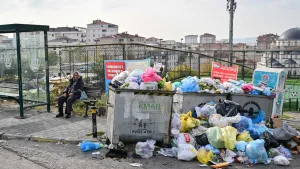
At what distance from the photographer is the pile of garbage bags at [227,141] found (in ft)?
18.4

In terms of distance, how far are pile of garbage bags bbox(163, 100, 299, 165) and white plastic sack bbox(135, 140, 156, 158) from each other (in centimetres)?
23

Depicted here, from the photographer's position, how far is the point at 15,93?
371 inches

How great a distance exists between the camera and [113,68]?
945cm

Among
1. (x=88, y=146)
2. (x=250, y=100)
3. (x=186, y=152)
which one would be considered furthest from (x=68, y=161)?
(x=250, y=100)

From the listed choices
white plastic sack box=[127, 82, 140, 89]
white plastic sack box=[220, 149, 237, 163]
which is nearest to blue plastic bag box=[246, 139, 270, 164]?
white plastic sack box=[220, 149, 237, 163]

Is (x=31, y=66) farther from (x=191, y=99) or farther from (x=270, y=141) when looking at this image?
(x=270, y=141)

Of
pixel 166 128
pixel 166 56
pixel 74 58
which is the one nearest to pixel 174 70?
pixel 166 56

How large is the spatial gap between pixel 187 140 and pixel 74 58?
673 cm

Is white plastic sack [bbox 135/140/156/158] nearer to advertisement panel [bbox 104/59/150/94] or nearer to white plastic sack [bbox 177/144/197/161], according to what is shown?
white plastic sack [bbox 177/144/197/161]

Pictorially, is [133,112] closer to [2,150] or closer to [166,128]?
[166,128]

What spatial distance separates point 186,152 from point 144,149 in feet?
2.51

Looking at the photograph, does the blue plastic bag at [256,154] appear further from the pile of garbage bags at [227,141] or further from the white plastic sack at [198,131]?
the white plastic sack at [198,131]

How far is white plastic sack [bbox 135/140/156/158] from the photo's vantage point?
18.8 ft

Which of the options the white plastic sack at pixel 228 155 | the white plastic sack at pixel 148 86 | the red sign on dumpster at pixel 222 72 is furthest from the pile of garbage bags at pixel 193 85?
the red sign on dumpster at pixel 222 72
